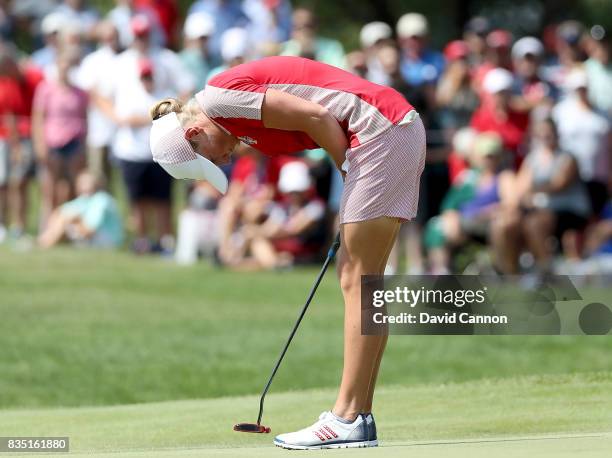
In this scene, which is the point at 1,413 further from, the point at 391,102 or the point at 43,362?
the point at 391,102

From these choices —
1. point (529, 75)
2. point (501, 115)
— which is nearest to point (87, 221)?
point (501, 115)

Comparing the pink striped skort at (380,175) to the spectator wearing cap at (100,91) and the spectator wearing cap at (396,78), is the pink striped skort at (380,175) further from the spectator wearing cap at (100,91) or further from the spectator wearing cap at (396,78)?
the spectator wearing cap at (100,91)

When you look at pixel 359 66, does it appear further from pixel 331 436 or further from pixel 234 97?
pixel 331 436

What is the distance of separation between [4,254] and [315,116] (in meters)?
9.69

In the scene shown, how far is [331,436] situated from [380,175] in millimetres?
1136

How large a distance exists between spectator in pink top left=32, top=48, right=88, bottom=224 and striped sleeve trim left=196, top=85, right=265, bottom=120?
31.7 feet

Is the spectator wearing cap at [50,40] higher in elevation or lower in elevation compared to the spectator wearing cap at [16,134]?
higher

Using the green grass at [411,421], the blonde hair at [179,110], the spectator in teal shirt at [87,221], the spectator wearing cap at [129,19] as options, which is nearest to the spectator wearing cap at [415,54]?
the spectator wearing cap at [129,19]

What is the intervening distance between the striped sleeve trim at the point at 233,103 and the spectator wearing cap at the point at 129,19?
1013 centimetres

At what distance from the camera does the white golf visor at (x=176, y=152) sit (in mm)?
5957

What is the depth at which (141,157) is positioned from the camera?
584 inches

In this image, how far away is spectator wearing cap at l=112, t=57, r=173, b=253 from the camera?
14766 millimetres

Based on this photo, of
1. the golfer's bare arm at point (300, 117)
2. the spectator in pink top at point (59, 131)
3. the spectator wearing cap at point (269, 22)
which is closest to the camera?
the golfer's bare arm at point (300, 117)

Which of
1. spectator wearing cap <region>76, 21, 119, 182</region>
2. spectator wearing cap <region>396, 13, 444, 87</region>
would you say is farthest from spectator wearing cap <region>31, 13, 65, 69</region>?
spectator wearing cap <region>396, 13, 444, 87</region>
